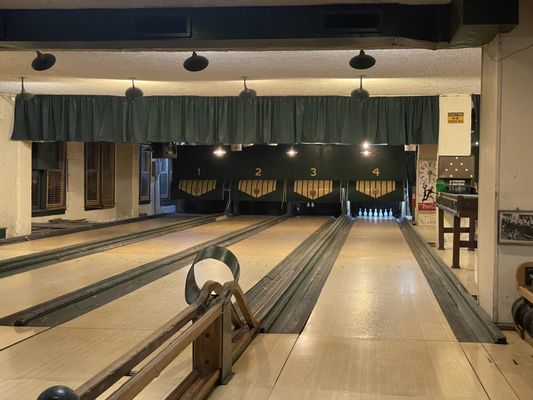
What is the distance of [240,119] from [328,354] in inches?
243

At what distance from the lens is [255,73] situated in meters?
7.63

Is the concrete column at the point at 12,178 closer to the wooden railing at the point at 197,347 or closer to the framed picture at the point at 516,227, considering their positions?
the wooden railing at the point at 197,347

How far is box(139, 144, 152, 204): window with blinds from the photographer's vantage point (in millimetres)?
16672

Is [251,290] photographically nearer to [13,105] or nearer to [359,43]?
[359,43]

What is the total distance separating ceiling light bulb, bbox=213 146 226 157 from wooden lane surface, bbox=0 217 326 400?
32.5 feet

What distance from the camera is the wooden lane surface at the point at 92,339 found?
330 centimetres

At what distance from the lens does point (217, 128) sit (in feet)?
31.1

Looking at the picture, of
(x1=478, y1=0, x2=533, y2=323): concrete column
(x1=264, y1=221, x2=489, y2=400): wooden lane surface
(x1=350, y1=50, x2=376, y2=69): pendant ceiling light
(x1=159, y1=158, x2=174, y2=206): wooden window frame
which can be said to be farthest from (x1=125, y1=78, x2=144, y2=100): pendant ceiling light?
(x1=159, y1=158, x2=174, y2=206): wooden window frame

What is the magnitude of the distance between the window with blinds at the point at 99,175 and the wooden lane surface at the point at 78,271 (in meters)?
3.81

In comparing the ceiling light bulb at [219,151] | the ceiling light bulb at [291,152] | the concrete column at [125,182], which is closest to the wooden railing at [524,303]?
the concrete column at [125,182]

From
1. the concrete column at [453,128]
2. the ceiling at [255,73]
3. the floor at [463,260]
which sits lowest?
the floor at [463,260]

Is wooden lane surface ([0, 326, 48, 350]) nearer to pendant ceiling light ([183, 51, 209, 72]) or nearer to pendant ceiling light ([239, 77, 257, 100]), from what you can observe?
pendant ceiling light ([183, 51, 209, 72])

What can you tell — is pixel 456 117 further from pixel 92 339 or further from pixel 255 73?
pixel 92 339

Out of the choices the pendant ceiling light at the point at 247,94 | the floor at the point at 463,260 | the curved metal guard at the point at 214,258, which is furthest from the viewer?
the pendant ceiling light at the point at 247,94
